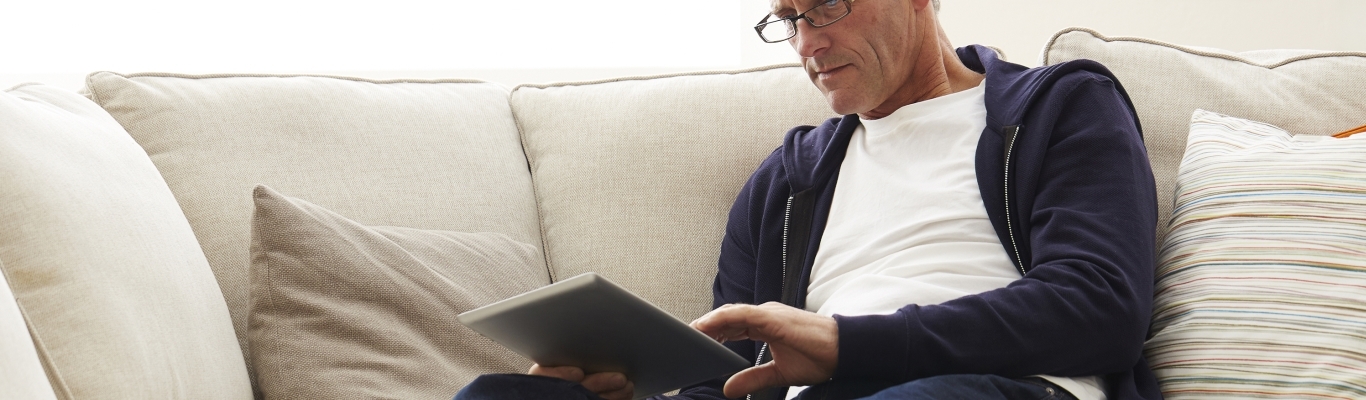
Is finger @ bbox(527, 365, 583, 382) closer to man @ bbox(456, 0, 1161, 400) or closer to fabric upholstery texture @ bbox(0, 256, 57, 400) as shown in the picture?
man @ bbox(456, 0, 1161, 400)

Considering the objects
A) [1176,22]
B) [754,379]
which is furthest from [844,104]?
[1176,22]

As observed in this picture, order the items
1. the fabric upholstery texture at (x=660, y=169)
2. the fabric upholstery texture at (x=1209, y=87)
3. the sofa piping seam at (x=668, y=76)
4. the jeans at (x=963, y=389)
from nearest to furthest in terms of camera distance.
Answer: the jeans at (x=963, y=389) → the fabric upholstery texture at (x=1209, y=87) → the fabric upholstery texture at (x=660, y=169) → the sofa piping seam at (x=668, y=76)

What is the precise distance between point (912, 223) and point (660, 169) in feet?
1.62

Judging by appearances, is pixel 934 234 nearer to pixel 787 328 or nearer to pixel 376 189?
pixel 787 328

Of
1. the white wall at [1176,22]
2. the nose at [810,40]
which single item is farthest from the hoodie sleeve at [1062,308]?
the white wall at [1176,22]

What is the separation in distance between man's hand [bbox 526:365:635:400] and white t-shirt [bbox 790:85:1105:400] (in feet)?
0.94

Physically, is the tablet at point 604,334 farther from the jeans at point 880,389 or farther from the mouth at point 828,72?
the mouth at point 828,72

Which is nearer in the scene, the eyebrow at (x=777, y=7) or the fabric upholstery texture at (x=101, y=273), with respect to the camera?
the fabric upholstery texture at (x=101, y=273)

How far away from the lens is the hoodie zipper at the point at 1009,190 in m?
1.20

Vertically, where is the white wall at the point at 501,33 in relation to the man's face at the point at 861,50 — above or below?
below

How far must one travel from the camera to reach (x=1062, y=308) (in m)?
1.06

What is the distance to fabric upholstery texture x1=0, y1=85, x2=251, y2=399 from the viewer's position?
1015 millimetres

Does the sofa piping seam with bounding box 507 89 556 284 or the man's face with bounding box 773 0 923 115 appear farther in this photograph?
the sofa piping seam with bounding box 507 89 556 284

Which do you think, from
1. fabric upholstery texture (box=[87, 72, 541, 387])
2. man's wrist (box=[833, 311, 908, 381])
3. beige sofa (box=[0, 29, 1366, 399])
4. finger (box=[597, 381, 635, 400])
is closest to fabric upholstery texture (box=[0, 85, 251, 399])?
beige sofa (box=[0, 29, 1366, 399])
